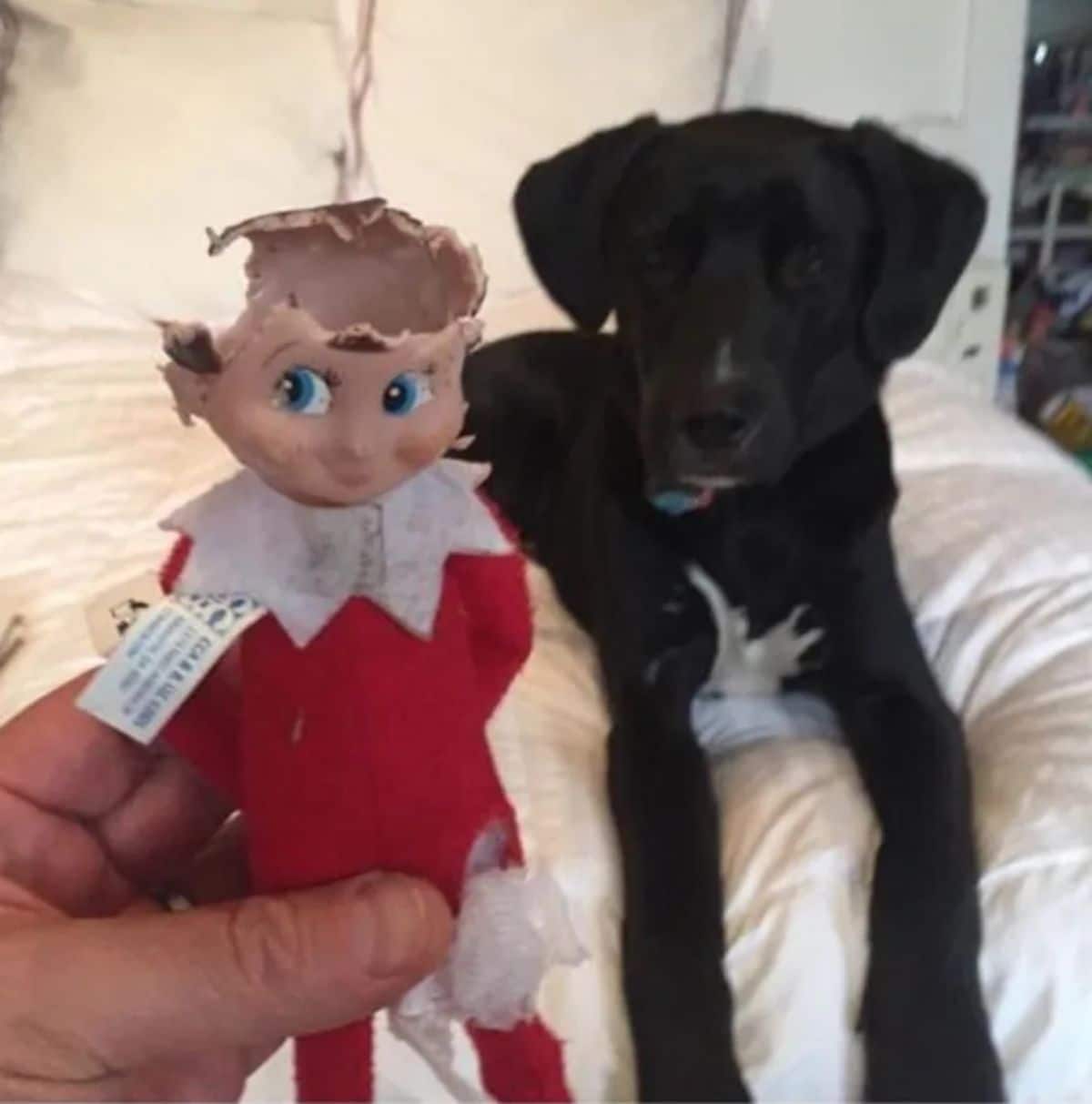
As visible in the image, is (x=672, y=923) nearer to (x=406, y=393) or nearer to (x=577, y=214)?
(x=406, y=393)

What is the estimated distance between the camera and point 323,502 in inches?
28.7

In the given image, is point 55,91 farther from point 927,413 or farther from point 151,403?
point 927,413

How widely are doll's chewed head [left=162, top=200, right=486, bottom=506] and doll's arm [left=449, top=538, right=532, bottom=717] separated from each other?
10cm

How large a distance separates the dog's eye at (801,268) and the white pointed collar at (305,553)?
46cm

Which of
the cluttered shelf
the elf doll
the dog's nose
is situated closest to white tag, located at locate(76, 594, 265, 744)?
the elf doll

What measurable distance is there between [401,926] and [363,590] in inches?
6.2

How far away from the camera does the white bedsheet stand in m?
0.93

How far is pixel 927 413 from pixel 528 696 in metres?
0.70

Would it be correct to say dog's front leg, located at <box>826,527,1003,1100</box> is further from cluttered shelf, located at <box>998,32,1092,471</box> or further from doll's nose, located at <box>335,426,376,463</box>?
cluttered shelf, located at <box>998,32,1092,471</box>

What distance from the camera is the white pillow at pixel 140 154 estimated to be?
2.03m

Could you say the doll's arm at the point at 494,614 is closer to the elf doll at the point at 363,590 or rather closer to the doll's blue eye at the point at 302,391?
the elf doll at the point at 363,590

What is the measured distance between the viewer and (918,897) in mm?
936

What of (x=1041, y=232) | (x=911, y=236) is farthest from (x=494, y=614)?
(x=1041, y=232)

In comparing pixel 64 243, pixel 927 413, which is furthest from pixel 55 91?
pixel 927 413
